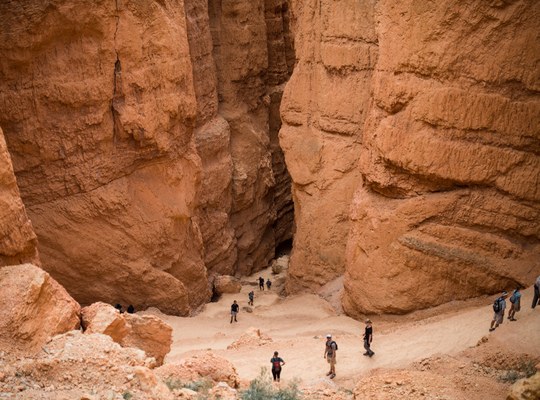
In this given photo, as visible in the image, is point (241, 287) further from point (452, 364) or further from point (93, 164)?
point (452, 364)

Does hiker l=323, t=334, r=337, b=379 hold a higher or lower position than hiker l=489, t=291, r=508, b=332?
lower

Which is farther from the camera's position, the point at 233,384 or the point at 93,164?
the point at 93,164

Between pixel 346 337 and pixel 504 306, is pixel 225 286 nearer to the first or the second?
pixel 346 337

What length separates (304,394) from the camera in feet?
31.4

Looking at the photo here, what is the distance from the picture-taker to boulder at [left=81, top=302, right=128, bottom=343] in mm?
10281

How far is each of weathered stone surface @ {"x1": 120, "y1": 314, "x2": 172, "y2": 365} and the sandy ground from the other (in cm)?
160

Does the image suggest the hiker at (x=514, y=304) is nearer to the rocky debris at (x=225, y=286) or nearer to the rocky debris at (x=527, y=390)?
the rocky debris at (x=527, y=390)

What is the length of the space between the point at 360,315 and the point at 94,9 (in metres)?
9.42

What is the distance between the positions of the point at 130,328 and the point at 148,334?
54 cm

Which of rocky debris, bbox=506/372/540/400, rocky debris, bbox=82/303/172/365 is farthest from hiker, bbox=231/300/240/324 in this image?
rocky debris, bbox=506/372/540/400

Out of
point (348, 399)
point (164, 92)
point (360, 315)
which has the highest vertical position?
point (164, 92)

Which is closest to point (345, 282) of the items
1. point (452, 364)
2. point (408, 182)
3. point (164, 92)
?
point (408, 182)

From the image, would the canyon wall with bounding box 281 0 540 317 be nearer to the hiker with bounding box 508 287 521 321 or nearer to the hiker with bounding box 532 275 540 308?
the hiker with bounding box 532 275 540 308

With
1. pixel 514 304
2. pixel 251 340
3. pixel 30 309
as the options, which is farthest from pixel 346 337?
pixel 30 309
